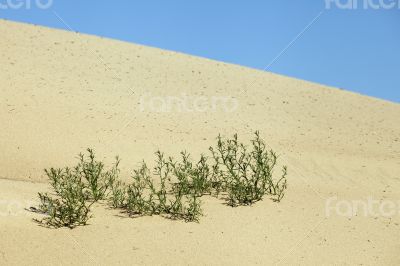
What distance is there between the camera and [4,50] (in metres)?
17.1

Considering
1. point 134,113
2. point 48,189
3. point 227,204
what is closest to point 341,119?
point 134,113

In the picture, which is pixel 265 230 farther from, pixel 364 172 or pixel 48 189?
pixel 364 172

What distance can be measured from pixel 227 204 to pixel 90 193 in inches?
72.4
